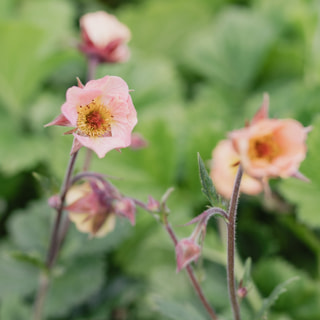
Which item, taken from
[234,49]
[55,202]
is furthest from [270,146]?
[234,49]

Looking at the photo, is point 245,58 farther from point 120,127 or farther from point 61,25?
point 120,127

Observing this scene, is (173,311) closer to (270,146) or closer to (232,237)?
(232,237)

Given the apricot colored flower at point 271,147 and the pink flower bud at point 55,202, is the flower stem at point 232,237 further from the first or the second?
the pink flower bud at point 55,202

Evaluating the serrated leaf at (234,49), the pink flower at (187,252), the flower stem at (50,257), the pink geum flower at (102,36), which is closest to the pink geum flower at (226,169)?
the pink flower at (187,252)

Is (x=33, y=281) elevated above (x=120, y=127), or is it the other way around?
(x=120, y=127)

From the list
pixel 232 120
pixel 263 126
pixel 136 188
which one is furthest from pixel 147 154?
pixel 263 126

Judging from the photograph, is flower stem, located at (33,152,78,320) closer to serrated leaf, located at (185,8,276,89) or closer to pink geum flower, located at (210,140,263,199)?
pink geum flower, located at (210,140,263,199)

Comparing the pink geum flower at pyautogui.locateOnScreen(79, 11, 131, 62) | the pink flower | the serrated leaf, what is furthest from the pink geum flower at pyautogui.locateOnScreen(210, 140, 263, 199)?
the serrated leaf
